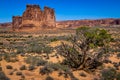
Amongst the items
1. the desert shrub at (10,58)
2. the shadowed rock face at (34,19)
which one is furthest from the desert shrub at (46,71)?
the shadowed rock face at (34,19)

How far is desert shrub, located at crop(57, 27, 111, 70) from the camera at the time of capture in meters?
11.2

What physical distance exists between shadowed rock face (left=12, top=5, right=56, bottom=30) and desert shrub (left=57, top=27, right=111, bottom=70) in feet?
173

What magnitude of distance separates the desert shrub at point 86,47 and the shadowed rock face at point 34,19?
173 feet

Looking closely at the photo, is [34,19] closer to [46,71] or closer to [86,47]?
[86,47]

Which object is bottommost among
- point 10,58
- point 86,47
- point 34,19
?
point 10,58

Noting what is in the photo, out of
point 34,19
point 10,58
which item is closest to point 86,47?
point 10,58

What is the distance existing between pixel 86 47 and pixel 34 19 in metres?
53.8

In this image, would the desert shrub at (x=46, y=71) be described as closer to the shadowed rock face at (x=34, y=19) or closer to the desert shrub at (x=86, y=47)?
the desert shrub at (x=86, y=47)

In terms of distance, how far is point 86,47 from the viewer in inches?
456

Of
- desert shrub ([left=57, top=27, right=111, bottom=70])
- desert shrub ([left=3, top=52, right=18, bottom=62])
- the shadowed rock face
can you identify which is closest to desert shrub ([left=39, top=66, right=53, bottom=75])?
desert shrub ([left=57, top=27, right=111, bottom=70])

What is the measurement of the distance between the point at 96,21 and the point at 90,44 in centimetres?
13689

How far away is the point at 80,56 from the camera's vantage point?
12.1m

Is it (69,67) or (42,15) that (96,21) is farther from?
(69,67)

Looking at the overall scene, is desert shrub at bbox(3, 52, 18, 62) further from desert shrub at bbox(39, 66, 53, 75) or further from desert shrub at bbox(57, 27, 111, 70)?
desert shrub at bbox(57, 27, 111, 70)
